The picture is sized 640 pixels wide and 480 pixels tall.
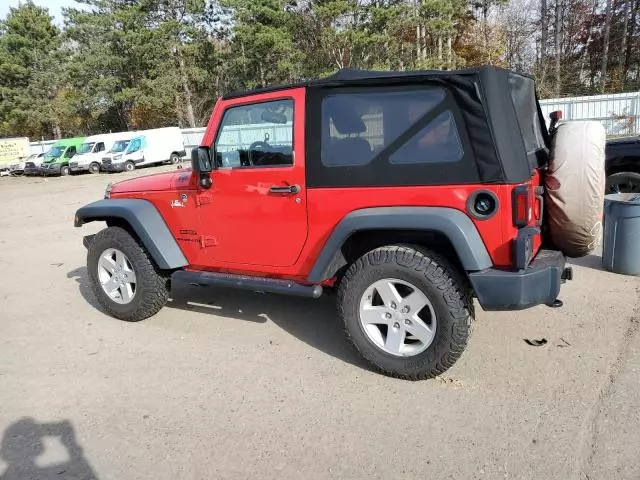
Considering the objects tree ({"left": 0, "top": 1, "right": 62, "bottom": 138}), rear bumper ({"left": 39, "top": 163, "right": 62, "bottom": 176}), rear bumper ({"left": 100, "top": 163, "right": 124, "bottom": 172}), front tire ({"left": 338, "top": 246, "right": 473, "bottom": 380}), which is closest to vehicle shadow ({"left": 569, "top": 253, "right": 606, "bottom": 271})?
front tire ({"left": 338, "top": 246, "right": 473, "bottom": 380})

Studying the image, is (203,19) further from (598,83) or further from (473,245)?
(473,245)

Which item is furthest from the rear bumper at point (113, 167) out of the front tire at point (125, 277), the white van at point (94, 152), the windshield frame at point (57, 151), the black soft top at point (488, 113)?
the black soft top at point (488, 113)

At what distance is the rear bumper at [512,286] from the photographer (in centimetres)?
311

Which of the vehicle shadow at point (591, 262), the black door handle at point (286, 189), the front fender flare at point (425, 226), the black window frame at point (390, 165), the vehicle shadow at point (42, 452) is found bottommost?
the vehicle shadow at point (42, 452)

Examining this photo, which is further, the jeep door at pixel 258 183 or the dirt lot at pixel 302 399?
the jeep door at pixel 258 183

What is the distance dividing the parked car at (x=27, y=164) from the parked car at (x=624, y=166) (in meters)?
30.6

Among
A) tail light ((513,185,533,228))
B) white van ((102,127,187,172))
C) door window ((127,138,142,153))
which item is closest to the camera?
tail light ((513,185,533,228))

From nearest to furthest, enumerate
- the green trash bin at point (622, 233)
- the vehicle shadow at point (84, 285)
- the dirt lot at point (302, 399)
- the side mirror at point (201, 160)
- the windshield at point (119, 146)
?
the dirt lot at point (302, 399) < the side mirror at point (201, 160) < the green trash bin at point (622, 233) < the vehicle shadow at point (84, 285) < the windshield at point (119, 146)

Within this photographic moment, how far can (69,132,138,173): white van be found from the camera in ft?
92.2

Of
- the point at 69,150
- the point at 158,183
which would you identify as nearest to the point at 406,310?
the point at 158,183

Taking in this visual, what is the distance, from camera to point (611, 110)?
23.4 m

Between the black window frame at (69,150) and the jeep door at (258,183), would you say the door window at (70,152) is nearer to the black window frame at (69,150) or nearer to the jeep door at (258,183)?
the black window frame at (69,150)

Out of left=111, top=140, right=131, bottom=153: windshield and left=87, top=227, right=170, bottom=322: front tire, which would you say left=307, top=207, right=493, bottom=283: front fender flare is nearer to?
left=87, top=227, right=170, bottom=322: front tire

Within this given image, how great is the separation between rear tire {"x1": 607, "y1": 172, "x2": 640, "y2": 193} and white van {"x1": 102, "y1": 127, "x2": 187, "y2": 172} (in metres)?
25.3
